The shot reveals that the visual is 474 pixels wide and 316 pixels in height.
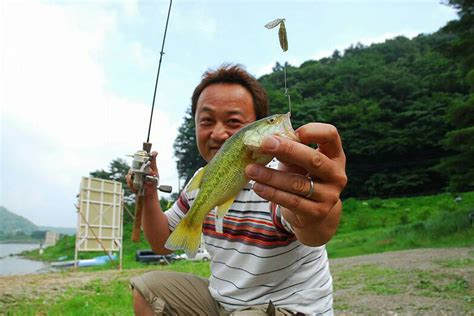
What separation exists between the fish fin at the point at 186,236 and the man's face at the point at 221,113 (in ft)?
2.92

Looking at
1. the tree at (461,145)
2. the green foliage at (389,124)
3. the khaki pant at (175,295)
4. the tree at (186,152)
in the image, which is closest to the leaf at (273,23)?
the khaki pant at (175,295)

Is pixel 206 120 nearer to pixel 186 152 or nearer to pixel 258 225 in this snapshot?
pixel 258 225

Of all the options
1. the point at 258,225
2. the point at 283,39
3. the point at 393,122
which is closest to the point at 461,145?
the point at 258,225

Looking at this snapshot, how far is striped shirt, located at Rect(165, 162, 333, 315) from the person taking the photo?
2428 mm

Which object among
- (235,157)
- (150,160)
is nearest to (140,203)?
(150,160)

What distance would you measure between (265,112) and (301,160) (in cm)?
158

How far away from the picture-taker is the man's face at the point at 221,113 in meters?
2.81

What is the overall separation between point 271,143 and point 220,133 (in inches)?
51.7

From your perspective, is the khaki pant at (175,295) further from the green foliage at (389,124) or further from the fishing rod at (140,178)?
the green foliage at (389,124)

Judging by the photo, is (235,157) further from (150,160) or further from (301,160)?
(150,160)

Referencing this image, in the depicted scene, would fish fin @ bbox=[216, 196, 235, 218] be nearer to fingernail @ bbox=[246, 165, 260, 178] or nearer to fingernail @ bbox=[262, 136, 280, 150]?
fingernail @ bbox=[246, 165, 260, 178]

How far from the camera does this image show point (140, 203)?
2.91 m

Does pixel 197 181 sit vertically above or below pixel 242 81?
below

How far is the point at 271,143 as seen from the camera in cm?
150
